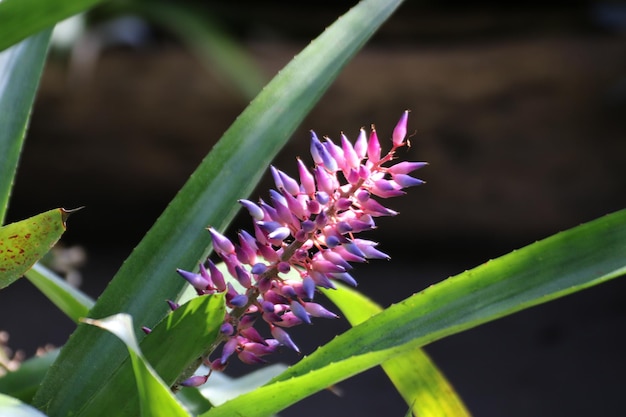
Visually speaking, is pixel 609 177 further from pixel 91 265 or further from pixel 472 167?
pixel 91 265

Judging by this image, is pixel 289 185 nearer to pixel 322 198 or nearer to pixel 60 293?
pixel 322 198

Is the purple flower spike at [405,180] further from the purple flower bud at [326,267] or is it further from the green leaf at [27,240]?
the green leaf at [27,240]

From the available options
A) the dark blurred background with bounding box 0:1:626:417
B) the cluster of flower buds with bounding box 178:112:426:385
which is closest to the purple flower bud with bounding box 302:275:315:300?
the cluster of flower buds with bounding box 178:112:426:385

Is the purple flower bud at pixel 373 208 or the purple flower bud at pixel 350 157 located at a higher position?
the purple flower bud at pixel 350 157

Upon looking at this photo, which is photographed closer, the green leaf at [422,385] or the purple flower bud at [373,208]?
the purple flower bud at [373,208]

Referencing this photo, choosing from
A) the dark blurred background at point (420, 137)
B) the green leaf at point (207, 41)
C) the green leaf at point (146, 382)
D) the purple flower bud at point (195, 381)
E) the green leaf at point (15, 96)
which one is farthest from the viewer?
the dark blurred background at point (420, 137)

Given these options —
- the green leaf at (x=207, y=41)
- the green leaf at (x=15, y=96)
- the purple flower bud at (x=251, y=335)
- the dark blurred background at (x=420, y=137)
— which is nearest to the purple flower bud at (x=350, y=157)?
the purple flower bud at (x=251, y=335)

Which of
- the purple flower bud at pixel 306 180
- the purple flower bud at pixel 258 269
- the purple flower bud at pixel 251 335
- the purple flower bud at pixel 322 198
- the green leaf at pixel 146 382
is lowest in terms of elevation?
the green leaf at pixel 146 382

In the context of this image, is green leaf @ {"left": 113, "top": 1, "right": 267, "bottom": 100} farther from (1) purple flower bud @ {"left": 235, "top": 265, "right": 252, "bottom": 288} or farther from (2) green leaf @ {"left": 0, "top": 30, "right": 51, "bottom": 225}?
(1) purple flower bud @ {"left": 235, "top": 265, "right": 252, "bottom": 288}

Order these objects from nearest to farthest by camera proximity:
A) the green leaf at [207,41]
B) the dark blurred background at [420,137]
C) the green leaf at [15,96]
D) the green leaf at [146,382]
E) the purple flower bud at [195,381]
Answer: the green leaf at [146,382] < the purple flower bud at [195,381] < the green leaf at [15,96] < the green leaf at [207,41] < the dark blurred background at [420,137]
